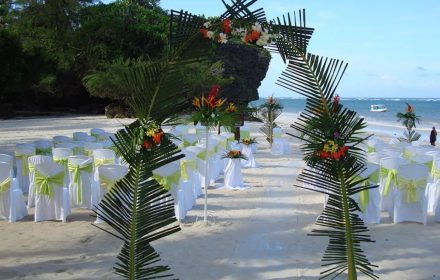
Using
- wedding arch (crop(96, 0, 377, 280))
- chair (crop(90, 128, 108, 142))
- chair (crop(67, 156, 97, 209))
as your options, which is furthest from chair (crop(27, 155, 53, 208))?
chair (crop(90, 128, 108, 142))

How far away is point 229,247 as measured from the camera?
578cm

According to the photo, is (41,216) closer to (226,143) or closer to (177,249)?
(177,249)

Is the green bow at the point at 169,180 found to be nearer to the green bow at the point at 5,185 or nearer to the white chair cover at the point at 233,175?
Result: the green bow at the point at 5,185

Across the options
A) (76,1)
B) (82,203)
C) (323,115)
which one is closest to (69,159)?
(82,203)

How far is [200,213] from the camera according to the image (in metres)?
7.54

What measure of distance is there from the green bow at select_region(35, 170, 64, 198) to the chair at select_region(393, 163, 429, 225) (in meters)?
4.64

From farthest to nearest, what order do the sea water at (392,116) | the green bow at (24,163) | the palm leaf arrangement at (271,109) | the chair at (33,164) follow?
the sea water at (392,116), the palm leaf arrangement at (271,109), the green bow at (24,163), the chair at (33,164)

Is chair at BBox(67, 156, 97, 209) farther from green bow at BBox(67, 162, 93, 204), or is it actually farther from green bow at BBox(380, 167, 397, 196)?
green bow at BBox(380, 167, 397, 196)

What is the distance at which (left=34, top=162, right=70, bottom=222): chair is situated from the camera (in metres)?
6.84

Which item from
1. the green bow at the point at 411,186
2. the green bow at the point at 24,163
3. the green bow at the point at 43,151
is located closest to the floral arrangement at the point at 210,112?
the green bow at the point at 411,186

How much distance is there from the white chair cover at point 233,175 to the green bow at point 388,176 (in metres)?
3.04

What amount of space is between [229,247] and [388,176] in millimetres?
2882

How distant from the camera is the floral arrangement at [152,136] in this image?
3146mm

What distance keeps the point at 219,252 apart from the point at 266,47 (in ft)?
9.64
